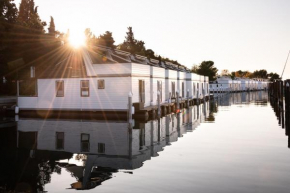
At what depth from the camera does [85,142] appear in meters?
19.4

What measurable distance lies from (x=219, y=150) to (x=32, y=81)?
26642 mm

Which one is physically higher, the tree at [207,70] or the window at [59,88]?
the tree at [207,70]

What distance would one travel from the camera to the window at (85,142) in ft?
56.7

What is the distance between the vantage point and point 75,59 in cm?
3497

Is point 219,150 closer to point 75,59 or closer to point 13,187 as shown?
point 13,187

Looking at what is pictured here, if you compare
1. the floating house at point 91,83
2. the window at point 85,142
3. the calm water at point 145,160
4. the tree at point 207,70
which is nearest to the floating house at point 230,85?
the tree at point 207,70

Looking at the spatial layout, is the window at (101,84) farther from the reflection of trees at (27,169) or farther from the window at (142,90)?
the reflection of trees at (27,169)

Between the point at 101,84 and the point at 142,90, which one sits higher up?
the point at 101,84

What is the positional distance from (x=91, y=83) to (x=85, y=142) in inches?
585

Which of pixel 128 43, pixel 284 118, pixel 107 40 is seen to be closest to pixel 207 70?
pixel 128 43

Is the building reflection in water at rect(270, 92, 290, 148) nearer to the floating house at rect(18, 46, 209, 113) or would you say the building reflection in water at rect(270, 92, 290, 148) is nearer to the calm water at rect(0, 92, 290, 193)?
the calm water at rect(0, 92, 290, 193)

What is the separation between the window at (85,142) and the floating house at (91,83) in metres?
10.7

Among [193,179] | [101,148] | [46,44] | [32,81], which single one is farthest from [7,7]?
[193,179]

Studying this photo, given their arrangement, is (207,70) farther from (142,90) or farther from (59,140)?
(59,140)
